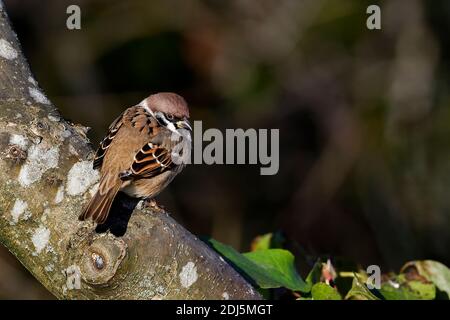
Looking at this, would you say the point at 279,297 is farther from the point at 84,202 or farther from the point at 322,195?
the point at 322,195

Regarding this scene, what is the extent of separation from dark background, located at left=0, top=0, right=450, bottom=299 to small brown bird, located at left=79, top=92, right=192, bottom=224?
3.93 m

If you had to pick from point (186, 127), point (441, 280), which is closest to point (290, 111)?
point (186, 127)

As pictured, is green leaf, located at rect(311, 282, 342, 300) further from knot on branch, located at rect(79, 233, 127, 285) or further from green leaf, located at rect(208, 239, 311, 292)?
knot on branch, located at rect(79, 233, 127, 285)

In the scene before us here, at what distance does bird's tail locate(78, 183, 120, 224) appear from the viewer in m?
2.59

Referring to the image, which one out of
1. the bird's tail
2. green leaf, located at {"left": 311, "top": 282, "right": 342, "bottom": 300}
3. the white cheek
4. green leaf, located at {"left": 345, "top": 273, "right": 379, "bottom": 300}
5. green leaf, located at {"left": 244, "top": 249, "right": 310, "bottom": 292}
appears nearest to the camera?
the bird's tail

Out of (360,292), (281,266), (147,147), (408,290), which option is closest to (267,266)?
(281,266)

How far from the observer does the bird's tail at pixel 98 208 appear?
2586 mm

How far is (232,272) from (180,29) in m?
6.24

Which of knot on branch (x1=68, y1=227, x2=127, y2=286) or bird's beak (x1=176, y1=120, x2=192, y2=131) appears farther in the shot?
bird's beak (x1=176, y1=120, x2=192, y2=131)

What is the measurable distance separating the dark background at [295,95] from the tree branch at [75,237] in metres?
5.26

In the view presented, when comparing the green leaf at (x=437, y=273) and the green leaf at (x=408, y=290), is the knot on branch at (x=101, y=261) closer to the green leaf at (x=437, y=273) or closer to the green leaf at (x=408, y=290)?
the green leaf at (x=408, y=290)

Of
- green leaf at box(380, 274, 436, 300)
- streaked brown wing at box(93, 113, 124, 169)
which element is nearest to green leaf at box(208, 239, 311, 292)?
green leaf at box(380, 274, 436, 300)

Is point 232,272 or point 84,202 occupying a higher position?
point 84,202

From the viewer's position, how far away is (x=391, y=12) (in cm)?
852
